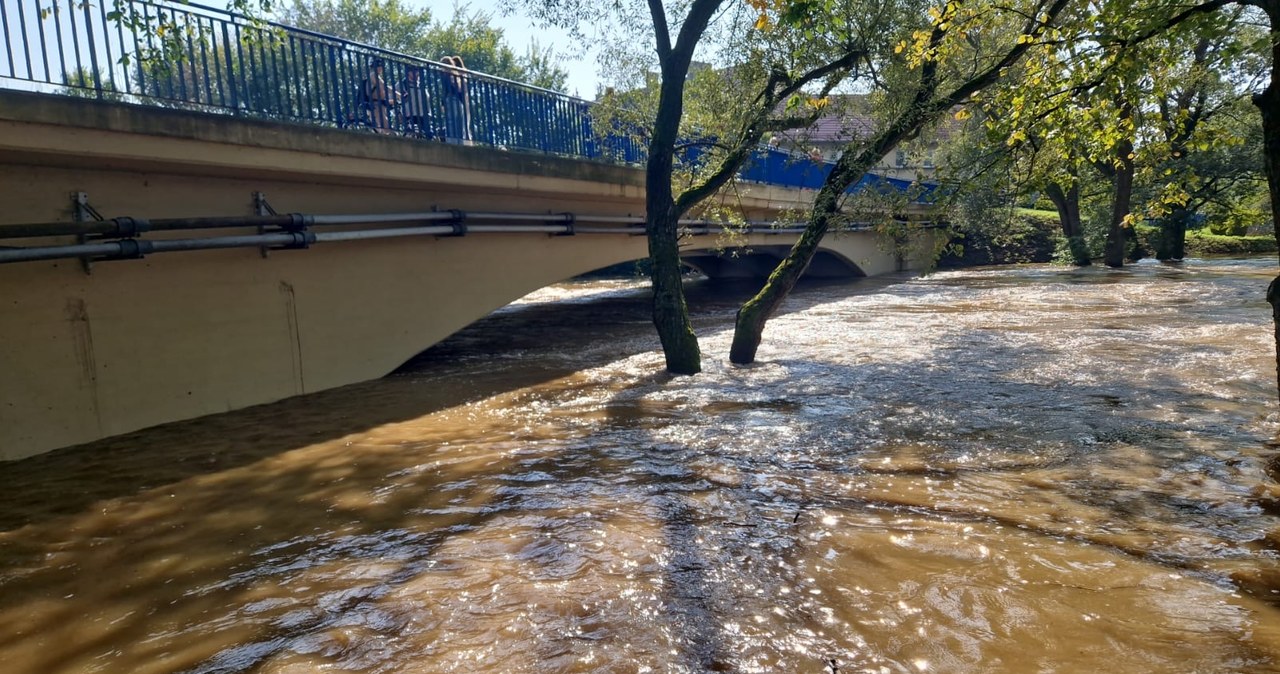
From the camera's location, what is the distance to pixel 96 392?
6.36m

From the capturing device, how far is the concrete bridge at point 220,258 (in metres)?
5.90

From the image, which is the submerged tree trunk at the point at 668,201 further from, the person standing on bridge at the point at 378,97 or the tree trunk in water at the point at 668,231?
the person standing on bridge at the point at 378,97

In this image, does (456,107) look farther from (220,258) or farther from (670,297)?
(670,297)

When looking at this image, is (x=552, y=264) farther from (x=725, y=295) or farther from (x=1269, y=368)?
(x=725, y=295)

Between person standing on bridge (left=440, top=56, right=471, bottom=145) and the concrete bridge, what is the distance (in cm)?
41

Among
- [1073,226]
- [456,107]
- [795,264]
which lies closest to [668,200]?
[795,264]

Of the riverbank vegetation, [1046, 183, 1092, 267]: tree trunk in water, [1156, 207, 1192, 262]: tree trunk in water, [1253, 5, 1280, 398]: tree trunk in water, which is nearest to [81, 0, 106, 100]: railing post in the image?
the riverbank vegetation

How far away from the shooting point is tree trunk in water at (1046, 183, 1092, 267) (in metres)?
24.8

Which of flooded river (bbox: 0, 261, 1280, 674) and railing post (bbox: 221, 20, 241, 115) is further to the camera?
railing post (bbox: 221, 20, 241, 115)

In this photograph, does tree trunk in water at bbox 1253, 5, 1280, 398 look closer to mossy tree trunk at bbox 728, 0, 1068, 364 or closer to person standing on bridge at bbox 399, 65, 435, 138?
mossy tree trunk at bbox 728, 0, 1068, 364

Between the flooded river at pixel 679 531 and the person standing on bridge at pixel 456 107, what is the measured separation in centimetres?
336

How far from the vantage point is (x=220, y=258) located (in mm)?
7223

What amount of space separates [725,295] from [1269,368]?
49.4 feet

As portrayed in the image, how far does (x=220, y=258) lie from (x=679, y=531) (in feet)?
18.6
